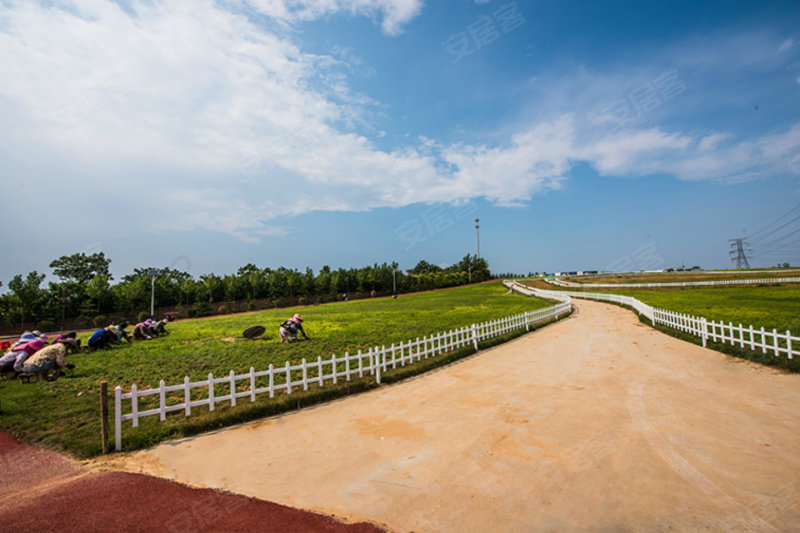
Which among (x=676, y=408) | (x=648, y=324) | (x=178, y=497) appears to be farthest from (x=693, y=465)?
(x=648, y=324)

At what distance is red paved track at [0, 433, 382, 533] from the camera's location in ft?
13.0

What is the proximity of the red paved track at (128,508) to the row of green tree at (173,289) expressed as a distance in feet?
129

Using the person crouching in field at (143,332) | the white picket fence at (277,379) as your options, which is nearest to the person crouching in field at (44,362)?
the white picket fence at (277,379)

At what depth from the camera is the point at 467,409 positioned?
24.8 feet

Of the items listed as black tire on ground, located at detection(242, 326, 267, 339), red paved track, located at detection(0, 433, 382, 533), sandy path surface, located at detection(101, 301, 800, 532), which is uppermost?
black tire on ground, located at detection(242, 326, 267, 339)

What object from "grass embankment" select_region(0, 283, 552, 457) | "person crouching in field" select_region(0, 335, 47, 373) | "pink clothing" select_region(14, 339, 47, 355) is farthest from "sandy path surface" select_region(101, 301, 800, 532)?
"pink clothing" select_region(14, 339, 47, 355)

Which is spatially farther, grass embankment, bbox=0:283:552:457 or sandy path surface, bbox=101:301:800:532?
grass embankment, bbox=0:283:552:457

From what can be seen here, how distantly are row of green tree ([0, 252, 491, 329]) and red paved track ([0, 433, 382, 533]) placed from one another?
3945 centimetres

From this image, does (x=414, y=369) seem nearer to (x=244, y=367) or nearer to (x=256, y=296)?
(x=244, y=367)

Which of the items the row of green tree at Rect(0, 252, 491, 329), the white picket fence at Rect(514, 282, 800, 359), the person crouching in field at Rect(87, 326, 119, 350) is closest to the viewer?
the white picket fence at Rect(514, 282, 800, 359)

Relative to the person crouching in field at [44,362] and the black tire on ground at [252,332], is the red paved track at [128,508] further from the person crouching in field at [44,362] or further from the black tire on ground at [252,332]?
the black tire on ground at [252,332]

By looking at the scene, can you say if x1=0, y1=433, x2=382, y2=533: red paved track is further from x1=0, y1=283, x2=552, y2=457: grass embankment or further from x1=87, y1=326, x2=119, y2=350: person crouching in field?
x1=87, y1=326, x2=119, y2=350: person crouching in field

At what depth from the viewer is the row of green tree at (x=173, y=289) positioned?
139 ft

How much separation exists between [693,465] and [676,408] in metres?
2.64
